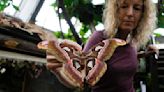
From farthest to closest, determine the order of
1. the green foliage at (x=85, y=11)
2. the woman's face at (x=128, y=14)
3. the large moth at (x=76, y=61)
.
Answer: the green foliage at (x=85, y=11), the woman's face at (x=128, y=14), the large moth at (x=76, y=61)

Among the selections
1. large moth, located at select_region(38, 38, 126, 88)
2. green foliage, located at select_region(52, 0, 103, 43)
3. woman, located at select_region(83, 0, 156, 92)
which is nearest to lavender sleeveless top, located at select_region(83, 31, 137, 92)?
woman, located at select_region(83, 0, 156, 92)

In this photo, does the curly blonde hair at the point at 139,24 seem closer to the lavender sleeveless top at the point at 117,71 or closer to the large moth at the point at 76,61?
the lavender sleeveless top at the point at 117,71

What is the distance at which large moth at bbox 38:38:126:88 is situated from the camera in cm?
49

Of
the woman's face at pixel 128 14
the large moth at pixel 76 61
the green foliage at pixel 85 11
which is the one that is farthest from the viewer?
the green foliage at pixel 85 11

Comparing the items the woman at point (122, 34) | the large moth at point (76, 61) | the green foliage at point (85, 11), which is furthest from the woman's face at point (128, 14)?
the green foliage at point (85, 11)

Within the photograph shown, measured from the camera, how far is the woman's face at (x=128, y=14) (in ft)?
2.26

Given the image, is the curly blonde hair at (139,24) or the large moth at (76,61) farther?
the curly blonde hair at (139,24)

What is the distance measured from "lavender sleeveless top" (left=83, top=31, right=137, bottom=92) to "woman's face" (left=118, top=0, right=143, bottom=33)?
6 centimetres

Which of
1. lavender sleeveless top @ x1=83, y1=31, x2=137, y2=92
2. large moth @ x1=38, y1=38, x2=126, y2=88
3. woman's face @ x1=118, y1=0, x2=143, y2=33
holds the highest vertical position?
woman's face @ x1=118, y1=0, x2=143, y2=33

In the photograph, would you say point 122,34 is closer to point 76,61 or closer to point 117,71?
point 117,71

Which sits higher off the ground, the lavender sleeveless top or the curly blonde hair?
the curly blonde hair

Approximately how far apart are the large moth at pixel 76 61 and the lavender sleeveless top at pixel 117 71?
167mm

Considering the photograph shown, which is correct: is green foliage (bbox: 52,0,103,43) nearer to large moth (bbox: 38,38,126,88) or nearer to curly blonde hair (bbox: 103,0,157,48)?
curly blonde hair (bbox: 103,0,157,48)

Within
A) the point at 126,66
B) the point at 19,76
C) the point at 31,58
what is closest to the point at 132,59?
the point at 126,66
